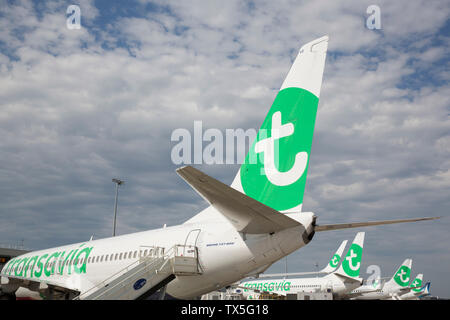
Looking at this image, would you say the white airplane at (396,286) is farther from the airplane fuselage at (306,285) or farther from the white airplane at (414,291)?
the airplane fuselage at (306,285)

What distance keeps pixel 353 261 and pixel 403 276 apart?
1471 centimetres

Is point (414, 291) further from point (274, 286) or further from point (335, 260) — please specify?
point (274, 286)

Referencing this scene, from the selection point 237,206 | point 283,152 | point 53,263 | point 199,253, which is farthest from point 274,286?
point 237,206

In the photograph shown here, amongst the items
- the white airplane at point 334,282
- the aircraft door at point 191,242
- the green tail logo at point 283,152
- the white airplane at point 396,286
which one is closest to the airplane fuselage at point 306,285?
the white airplane at point 334,282

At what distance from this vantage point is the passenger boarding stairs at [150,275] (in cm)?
1081

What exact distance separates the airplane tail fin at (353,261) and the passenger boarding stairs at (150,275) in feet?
104

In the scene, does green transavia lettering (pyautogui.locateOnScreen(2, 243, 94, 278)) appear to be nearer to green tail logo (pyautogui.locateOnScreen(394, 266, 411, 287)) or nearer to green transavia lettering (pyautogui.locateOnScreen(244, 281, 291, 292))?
green transavia lettering (pyautogui.locateOnScreen(244, 281, 291, 292))

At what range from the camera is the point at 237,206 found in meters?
9.13

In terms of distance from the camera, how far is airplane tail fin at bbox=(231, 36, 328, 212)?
10539mm

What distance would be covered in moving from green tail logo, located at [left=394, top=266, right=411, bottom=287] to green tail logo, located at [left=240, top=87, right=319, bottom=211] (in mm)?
46345
